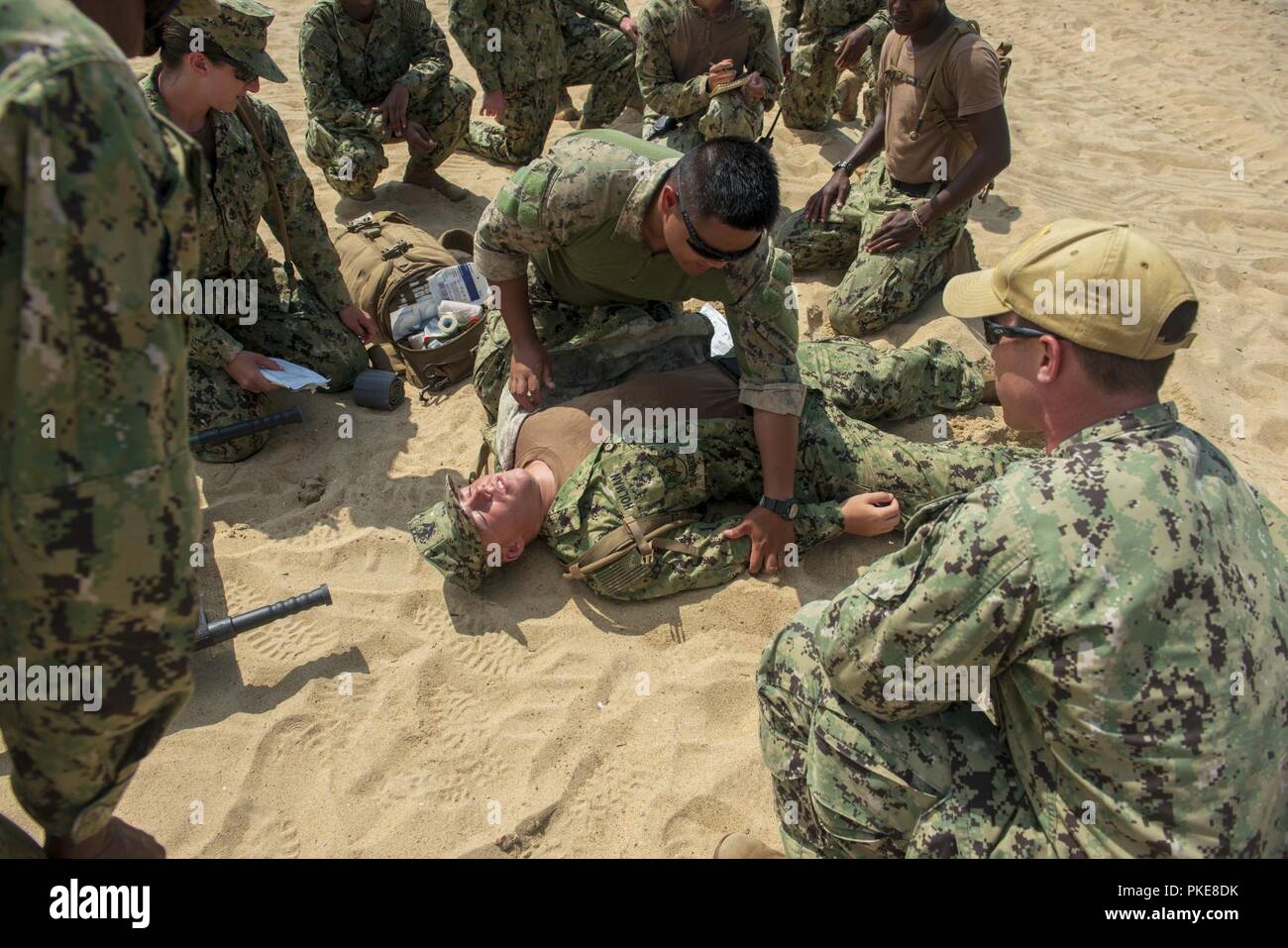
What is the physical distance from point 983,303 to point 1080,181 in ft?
16.4

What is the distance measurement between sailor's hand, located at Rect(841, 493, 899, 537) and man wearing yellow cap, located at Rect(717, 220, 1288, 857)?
1.40 metres

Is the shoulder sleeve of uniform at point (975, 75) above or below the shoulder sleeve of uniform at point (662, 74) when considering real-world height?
above

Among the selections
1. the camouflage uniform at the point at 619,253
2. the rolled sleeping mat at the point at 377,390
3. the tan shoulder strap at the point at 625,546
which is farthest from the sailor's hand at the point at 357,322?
the tan shoulder strap at the point at 625,546

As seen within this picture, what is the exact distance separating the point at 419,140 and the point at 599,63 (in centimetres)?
165

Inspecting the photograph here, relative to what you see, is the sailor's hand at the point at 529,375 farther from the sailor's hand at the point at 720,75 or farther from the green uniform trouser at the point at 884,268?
the sailor's hand at the point at 720,75

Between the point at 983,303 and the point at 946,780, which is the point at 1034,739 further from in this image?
the point at 983,303

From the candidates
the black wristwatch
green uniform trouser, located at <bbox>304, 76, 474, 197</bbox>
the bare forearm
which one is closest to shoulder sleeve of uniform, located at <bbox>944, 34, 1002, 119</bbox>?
the bare forearm

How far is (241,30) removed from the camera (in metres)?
3.77

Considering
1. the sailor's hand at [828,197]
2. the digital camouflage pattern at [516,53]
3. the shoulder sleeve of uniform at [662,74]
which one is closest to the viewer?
the sailor's hand at [828,197]

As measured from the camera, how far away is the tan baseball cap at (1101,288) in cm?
196

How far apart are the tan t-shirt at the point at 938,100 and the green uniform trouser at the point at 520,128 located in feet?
8.10

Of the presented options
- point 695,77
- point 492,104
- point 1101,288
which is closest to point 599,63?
point 492,104

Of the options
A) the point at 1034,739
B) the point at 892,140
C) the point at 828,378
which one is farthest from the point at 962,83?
the point at 1034,739

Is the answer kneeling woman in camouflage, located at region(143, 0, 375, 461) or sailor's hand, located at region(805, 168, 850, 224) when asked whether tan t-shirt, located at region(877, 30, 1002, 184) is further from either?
kneeling woman in camouflage, located at region(143, 0, 375, 461)
